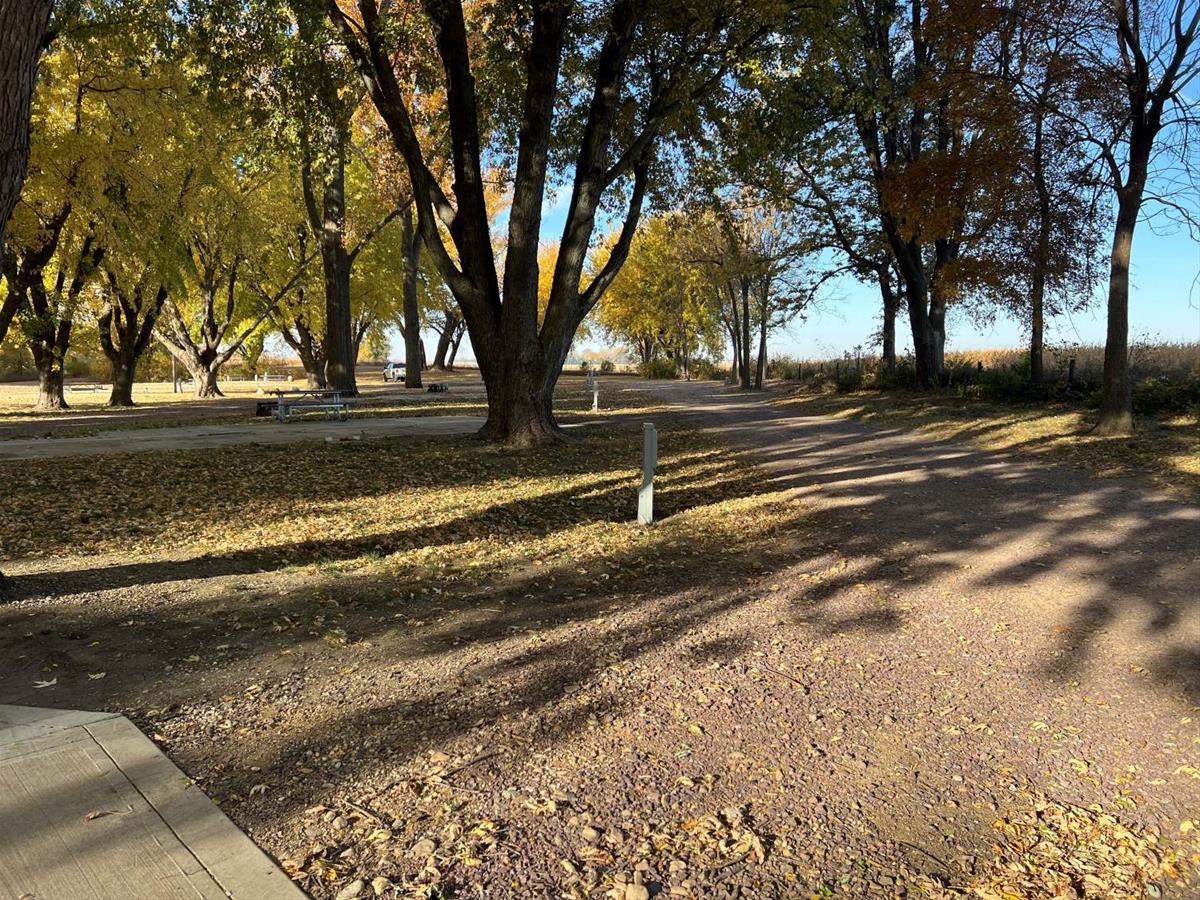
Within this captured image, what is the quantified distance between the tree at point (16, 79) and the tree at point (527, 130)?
788 cm

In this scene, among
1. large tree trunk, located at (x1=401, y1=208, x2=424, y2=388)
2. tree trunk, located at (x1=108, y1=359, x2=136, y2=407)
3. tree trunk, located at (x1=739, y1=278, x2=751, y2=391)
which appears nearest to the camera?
tree trunk, located at (x1=108, y1=359, x2=136, y2=407)

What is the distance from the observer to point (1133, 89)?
13055 millimetres

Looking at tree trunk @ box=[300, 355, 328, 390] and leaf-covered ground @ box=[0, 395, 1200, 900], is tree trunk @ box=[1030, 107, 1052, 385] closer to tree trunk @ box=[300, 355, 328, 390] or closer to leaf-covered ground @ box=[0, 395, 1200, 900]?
leaf-covered ground @ box=[0, 395, 1200, 900]

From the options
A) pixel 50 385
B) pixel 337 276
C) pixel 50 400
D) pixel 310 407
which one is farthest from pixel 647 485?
pixel 50 400

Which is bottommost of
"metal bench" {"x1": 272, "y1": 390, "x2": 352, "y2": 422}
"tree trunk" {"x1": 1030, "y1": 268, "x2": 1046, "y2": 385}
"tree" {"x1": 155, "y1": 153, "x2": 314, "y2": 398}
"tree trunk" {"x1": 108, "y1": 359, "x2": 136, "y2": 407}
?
"metal bench" {"x1": 272, "y1": 390, "x2": 352, "y2": 422}

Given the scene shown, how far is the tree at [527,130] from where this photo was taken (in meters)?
11.9

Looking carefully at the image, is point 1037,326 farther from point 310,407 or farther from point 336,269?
point 336,269

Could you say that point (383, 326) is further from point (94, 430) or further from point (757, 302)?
point (94, 430)

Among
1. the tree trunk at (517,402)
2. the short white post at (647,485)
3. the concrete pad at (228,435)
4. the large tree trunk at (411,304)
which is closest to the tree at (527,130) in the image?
the tree trunk at (517,402)

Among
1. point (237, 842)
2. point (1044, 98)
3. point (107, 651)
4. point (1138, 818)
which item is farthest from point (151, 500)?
point (1044, 98)

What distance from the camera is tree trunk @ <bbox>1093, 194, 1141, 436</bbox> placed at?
13.0 m

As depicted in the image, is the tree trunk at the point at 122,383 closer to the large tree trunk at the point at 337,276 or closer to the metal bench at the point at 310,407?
the large tree trunk at the point at 337,276

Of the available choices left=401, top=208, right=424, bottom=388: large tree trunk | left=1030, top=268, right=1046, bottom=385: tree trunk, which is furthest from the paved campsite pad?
left=401, top=208, right=424, bottom=388: large tree trunk

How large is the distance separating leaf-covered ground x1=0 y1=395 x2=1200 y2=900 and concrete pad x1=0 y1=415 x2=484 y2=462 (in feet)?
17.1
